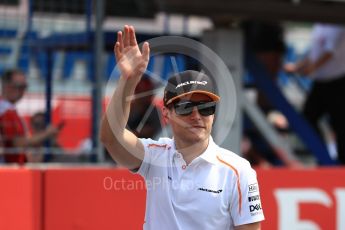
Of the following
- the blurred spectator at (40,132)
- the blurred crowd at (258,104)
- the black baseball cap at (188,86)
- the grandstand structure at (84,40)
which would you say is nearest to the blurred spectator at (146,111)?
the blurred crowd at (258,104)

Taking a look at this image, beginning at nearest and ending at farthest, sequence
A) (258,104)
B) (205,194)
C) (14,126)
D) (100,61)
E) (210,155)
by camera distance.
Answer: (205,194) < (210,155) < (14,126) < (100,61) < (258,104)

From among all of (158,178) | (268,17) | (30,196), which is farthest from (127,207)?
(268,17)

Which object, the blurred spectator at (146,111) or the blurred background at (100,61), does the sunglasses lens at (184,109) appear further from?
the blurred spectator at (146,111)

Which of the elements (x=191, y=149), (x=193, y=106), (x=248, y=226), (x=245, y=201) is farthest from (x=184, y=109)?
(x=248, y=226)

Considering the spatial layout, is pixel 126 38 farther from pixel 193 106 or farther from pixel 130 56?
pixel 193 106

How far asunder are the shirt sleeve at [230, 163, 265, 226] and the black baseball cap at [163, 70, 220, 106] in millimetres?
382

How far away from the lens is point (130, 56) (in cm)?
378

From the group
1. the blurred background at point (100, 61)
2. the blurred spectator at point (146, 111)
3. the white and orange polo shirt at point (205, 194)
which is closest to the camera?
the white and orange polo shirt at point (205, 194)

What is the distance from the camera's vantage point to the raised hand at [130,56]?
375 centimetres

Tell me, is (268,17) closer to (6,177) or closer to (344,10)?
(344,10)

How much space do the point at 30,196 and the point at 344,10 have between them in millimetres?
4338

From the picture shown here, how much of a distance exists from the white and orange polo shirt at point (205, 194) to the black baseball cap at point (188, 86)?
0.82 feet

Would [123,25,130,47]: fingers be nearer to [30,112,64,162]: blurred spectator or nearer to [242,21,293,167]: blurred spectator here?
[30,112,64,162]: blurred spectator

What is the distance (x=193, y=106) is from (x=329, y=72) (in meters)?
5.60
